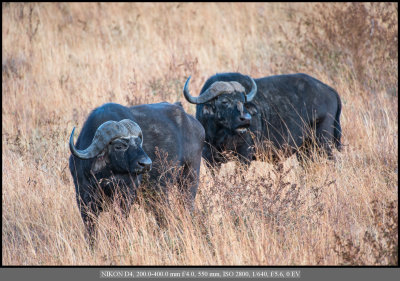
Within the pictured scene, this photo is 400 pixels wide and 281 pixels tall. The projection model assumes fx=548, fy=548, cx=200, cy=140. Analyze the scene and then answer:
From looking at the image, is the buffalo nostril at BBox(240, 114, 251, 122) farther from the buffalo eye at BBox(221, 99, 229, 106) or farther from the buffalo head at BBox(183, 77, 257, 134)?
the buffalo eye at BBox(221, 99, 229, 106)

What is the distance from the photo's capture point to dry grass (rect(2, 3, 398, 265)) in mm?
4559

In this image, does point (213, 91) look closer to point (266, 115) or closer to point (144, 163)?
point (266, 115)

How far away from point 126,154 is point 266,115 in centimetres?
306

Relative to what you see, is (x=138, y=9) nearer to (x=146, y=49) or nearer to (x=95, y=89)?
(x=146, y=49)

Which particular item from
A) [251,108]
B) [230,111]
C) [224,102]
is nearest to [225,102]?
[224,102]

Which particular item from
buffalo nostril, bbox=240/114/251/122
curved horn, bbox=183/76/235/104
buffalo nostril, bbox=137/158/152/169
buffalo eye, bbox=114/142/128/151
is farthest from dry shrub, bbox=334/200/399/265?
curved horn, bbox=183/76/235/104

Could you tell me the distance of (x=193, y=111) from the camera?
912cm

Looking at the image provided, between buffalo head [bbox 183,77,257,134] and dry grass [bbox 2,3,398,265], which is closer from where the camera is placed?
dry grass [bbox 2,3,398,265]

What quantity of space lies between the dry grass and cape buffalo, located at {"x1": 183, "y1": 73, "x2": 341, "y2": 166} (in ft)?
1.05

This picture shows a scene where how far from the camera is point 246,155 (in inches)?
279

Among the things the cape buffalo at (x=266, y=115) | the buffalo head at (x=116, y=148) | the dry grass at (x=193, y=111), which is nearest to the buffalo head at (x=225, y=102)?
the cape buffalo at (x=266, y=115)

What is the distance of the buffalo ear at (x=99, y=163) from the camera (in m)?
4.86

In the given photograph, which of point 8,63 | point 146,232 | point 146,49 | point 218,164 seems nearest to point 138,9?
point 146,49

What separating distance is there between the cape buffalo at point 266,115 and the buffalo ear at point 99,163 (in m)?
2.16
